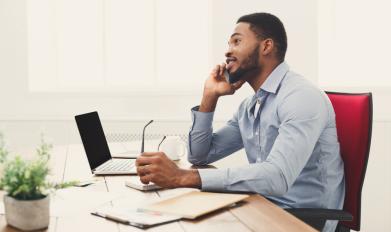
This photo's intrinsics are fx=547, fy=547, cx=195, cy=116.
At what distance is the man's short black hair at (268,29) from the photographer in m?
2.09

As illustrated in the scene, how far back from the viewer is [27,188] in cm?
115

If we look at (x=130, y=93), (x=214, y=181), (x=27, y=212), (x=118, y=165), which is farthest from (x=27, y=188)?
(x=130, y=93)

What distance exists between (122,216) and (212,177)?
38 centimetres

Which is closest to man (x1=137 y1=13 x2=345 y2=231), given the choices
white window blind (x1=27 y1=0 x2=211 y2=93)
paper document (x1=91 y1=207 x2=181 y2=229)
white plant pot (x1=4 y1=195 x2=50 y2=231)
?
paper document (x1=91 y1=207 x2=181 y2=229)

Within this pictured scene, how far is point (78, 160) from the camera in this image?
2.26 m

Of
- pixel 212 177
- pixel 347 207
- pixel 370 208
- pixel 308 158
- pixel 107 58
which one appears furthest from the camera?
pixel 107 58

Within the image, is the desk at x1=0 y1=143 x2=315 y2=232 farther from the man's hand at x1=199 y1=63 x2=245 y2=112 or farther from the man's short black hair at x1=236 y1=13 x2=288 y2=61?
the man's short black hair at x1=236 y1=13 x2=288 y2=61

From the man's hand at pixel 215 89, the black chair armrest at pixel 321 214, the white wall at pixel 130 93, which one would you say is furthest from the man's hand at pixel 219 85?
the white wall at pixel 130 93

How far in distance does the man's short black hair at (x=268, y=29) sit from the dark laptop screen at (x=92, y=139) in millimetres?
707

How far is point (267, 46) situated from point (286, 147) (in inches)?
21.2

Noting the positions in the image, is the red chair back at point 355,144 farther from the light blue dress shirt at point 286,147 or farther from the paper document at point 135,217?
the paper document at point 135,217

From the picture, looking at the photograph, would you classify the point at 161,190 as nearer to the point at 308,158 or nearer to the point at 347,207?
A: the point at 308,158

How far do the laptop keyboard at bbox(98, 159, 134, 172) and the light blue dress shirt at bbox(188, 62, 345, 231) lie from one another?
0.27m

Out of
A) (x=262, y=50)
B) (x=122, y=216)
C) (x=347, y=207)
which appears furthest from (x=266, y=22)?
(x=122, y=216)
